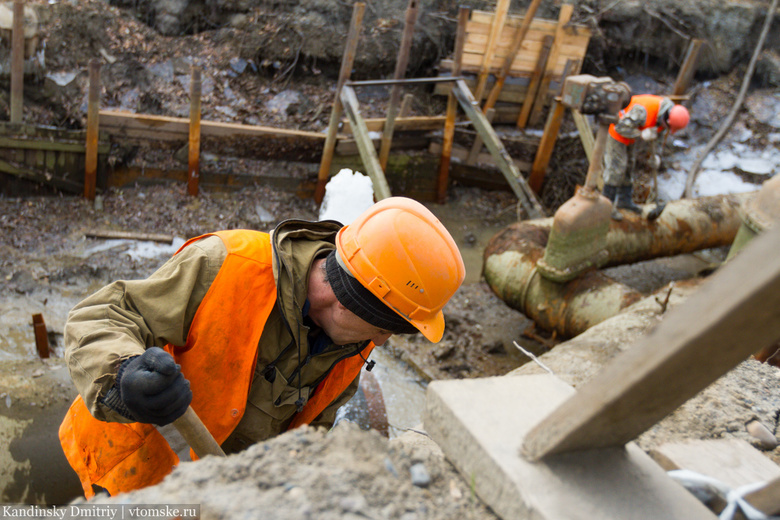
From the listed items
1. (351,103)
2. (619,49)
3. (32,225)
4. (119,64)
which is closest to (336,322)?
(351,103)

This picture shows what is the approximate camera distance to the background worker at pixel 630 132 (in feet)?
17.5

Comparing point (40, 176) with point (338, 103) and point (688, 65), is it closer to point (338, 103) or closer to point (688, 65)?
point (338, 103)

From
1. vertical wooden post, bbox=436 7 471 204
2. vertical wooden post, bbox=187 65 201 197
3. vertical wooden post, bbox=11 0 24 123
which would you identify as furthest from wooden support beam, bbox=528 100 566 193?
vertical wooden post, bbox=11 0 24 123

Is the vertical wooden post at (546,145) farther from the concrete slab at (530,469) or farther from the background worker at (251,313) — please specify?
the concrete slab at (530,469)

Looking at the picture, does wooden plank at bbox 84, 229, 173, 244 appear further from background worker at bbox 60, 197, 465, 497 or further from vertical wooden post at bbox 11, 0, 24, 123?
background worker at bbox 60, 197, 465, 497

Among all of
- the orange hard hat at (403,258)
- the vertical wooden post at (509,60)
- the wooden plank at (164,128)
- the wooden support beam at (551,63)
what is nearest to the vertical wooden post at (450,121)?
the vertical wooden post at (509,60)

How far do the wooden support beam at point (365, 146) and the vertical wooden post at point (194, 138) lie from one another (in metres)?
1.82

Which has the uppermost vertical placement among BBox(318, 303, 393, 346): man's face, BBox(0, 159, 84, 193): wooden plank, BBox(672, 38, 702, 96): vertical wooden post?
BBox(672, 38, 702, 96): vertical wooden post

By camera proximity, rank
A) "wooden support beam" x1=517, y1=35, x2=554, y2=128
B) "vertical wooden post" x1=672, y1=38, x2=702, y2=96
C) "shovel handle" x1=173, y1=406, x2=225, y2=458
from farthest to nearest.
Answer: "wooden support beam" x1=517, y1=35, x2=554, y2=128
"vertical wooden post" x1=672, y1=38, x2=702, y2=96
"shovel handle" x1=173, y1=406, x2=225, y2=458

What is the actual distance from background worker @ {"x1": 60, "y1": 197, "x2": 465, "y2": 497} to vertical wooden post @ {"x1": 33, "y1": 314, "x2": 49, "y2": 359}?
2210mm

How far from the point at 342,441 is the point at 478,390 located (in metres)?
0.35

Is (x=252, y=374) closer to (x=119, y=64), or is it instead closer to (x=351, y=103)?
(x=351, y=103)

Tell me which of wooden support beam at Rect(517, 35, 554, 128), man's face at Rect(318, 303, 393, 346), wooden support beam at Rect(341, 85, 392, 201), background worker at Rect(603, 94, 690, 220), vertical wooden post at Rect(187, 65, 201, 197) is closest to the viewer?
man's face at Rect(318, 303, 393, 346)

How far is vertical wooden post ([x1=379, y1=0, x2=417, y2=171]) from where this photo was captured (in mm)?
6890
